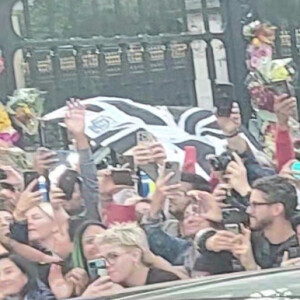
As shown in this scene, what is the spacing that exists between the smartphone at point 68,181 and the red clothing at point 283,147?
4.37ft

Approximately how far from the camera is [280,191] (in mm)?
6812

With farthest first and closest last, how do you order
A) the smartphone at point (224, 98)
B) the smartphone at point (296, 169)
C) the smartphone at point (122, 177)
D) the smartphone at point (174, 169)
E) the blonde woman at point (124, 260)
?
the smartphone at point (296, 169) < the smartphone at point (224, 98) < the smartphone at point (174, 169) < the smartphone at point (122, 177) < the blonde woman at point (124, 260)

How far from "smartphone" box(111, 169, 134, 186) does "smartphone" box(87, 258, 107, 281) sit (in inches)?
18.5

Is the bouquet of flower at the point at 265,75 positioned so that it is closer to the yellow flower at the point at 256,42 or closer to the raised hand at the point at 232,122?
the yellow flower at the point at 256,42

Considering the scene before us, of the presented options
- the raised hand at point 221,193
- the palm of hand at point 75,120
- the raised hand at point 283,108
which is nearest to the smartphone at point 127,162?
the palm of hand at point 75,120

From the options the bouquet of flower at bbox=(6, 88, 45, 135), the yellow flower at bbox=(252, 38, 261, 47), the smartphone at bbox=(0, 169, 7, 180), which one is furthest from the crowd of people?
the yellow flower at bbox=(252, 38, 261, 47)

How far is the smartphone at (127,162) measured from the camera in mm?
6613

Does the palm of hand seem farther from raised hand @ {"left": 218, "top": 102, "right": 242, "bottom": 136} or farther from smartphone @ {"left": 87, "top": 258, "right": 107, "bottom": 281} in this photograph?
raised hand @ {"left": 218, "top": 102, "right": 242, "bottom": 136}

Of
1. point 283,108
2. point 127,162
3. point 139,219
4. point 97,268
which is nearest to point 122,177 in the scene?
point 127,162

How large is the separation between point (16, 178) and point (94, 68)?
0.82 m

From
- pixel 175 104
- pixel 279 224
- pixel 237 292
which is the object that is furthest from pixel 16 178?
pixel 237 292

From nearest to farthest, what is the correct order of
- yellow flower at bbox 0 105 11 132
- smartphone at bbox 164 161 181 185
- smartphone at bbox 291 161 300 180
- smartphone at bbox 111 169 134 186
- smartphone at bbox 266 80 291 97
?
yellow flower at bbox 0 105 11 132 → smartphone at bbox 111 169 134 186 → smartphone at bbox 164 161 181 185 → smartphone at bbox 291 161 300 180 → smartphone at bbox 266 80 291 97

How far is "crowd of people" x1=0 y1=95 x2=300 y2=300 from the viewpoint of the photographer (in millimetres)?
6328

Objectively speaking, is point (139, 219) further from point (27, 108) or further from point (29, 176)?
point (27, 108)
